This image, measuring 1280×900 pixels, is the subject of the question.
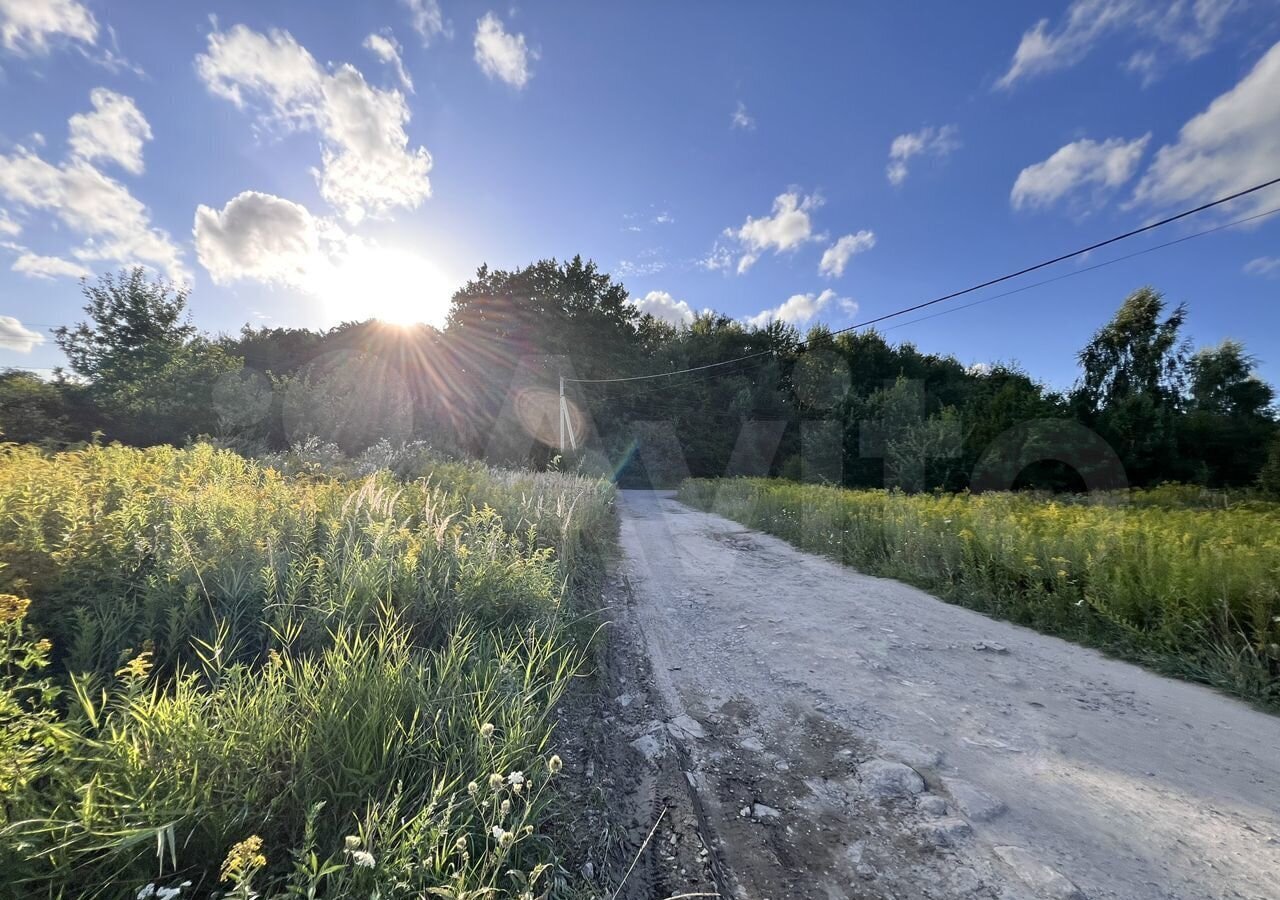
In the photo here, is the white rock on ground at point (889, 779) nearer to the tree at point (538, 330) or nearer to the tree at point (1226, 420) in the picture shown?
the tree at point (1226, 420)

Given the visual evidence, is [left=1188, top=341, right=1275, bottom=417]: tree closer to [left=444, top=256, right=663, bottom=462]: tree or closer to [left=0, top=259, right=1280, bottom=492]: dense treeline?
[left=0, top=259, right=1280, bottom=492]: dense treeline

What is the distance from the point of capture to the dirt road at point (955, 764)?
5.13 feet

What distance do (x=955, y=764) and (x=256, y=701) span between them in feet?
9.03

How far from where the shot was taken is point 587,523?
7156 millimetres

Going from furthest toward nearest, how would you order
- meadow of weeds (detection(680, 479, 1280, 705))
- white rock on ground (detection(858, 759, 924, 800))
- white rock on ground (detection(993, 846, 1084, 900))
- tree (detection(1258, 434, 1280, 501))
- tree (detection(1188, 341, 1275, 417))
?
tree (detection(1188, 341, 1275, 417)) < tree (detection(1258, 434, 1280, 501)) < meadow of weeds (detection(680, 479, 1280, 705)) < white rock on ground (detection(858, 759, 924, 800)) < white rock on ground (detection(993, 846, 1084, 900))

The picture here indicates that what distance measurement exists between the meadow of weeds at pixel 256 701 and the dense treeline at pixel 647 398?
8545mm

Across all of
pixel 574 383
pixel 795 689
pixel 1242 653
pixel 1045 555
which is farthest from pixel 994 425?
pixel 574 383

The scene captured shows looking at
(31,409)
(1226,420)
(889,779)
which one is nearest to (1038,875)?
(889,779)

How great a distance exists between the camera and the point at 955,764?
6.84 feet

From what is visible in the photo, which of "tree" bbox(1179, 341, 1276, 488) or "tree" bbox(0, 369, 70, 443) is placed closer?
"tree" bbox(0, 369, 70, 443)

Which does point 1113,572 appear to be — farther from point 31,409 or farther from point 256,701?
point 31,409

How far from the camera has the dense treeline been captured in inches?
518

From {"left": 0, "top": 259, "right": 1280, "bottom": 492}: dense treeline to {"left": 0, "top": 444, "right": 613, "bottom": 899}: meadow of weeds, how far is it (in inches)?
336

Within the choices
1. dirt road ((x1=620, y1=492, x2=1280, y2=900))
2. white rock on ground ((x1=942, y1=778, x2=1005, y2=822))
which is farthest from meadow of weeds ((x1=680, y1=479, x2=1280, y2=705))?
white rock on ground ((x1=942, y1=778, x2=1005, y2=822))
